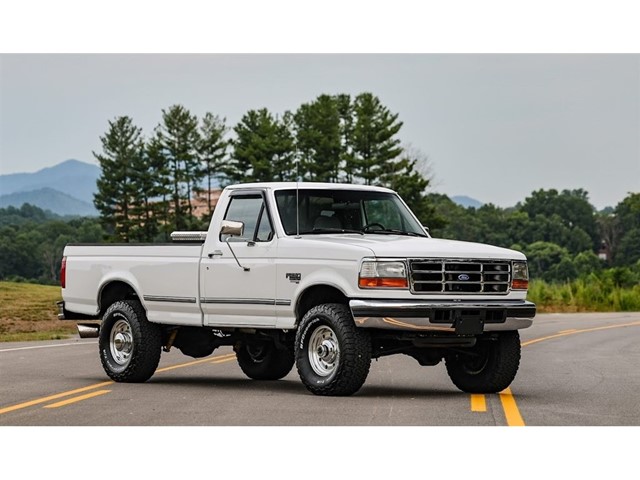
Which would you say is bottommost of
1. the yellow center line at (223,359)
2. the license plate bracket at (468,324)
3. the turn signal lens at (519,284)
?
the yellow center line at (223,359)

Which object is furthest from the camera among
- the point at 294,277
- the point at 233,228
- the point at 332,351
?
the point at 233,228

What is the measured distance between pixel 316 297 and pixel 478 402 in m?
2.08

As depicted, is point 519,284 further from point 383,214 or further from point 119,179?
point 119,179

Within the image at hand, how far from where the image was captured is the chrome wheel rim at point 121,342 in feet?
52.3

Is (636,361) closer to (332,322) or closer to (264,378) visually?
(264,378)

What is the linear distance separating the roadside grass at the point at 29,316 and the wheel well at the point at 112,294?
11921 millimetres

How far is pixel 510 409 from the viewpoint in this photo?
486 inches

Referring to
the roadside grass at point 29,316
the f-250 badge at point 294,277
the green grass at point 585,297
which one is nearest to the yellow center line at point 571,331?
the roadside grass at point 29,316

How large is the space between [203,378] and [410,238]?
12.5 ft

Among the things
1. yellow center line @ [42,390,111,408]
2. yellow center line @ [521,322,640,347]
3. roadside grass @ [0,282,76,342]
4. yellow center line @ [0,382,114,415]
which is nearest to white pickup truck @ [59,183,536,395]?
yellow center line @ [0,382,114,415]

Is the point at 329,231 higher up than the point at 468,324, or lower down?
higher up

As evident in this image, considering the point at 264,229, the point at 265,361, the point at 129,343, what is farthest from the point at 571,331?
the point at 264,229

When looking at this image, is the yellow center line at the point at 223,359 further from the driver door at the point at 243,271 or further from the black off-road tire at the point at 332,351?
the black off-road tire at the point at 332,351

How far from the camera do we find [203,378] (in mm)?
16812
